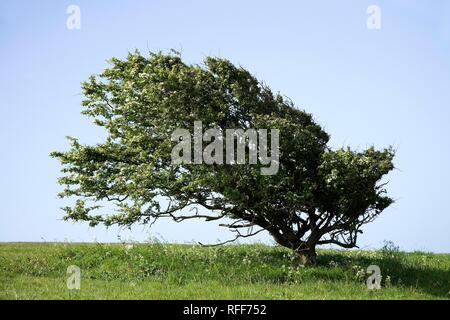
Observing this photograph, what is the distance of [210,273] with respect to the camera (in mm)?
22031

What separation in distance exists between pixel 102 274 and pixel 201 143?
7.29 meters

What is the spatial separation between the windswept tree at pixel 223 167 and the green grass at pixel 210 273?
1721 millimetres

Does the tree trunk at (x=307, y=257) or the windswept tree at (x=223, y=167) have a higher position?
the windswept tree at (x=223, y=167)

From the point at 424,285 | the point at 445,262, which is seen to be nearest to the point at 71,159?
the point at 424,285

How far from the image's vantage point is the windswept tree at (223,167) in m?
21.0

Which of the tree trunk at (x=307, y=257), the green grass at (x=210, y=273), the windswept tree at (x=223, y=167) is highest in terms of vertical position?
the windswept tree at (x=223, y=167)

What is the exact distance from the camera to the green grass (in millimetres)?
18266

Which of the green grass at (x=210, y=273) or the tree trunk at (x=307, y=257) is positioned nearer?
the green grass at (x=210, y=273)

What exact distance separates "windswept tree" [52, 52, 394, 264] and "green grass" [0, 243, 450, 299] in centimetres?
172

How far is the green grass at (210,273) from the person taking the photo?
1827 centimetres

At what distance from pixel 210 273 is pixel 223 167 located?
4.53 m

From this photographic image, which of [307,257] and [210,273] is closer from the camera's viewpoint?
[210,273]

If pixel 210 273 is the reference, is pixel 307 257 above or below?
above

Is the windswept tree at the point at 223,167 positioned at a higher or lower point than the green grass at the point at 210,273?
higher
